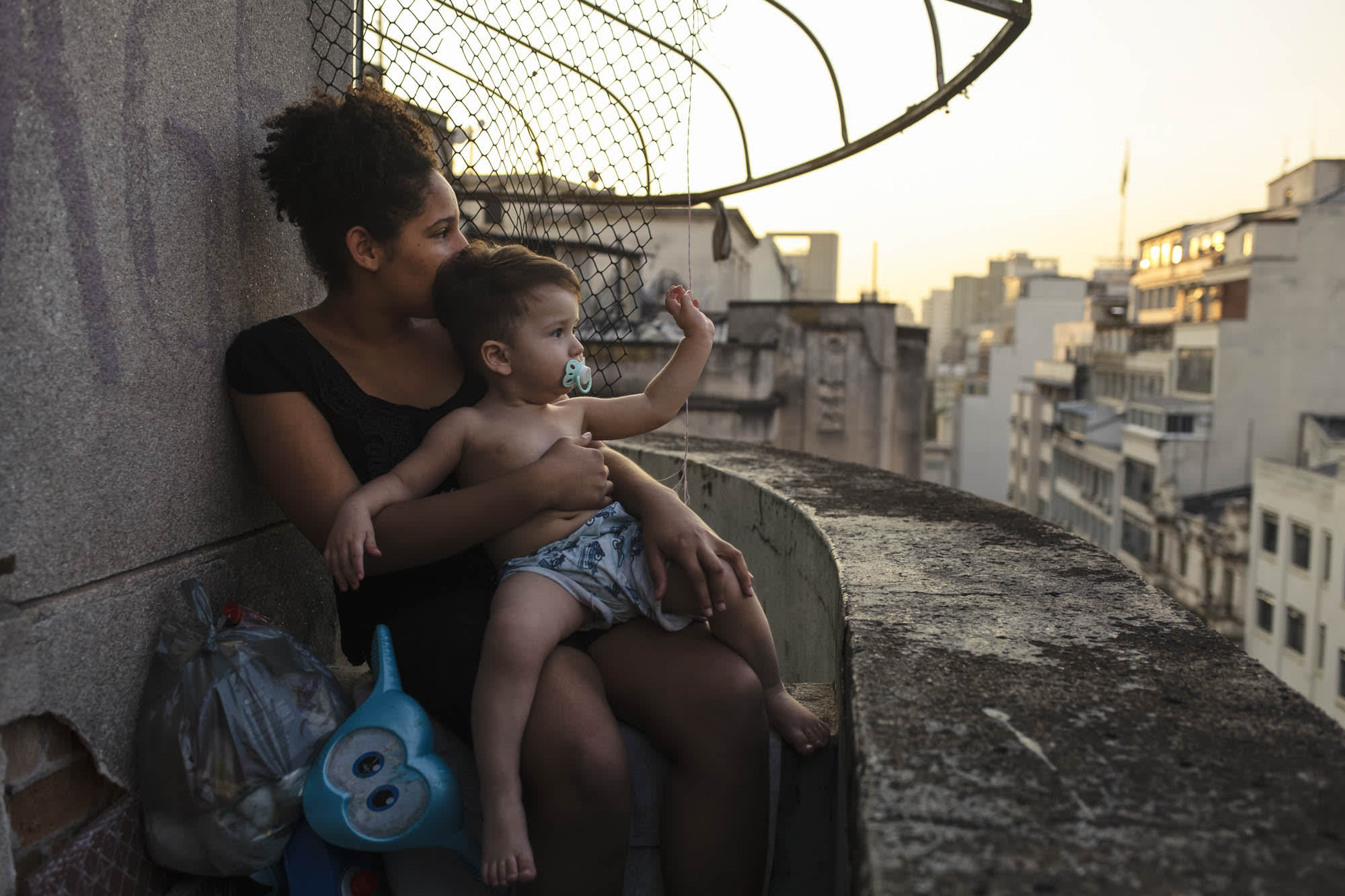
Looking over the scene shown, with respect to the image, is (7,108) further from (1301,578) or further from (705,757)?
(1301,578)

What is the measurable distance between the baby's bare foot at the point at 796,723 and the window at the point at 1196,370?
115 ft

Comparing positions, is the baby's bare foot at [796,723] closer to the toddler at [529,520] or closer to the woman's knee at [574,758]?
the toddler at [529,520]

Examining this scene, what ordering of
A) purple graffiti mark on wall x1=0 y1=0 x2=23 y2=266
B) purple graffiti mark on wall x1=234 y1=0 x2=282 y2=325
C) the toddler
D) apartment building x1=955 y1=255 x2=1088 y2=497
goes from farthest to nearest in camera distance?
apartment building x1=955 y1=255 x2=1088 y2=497
purple graffiti mark on wall x1=234 y1=0 x2=282 y2=325
the toddler
purple graffiti mark on wall x1=0 y1=0 x2=23 y2=266

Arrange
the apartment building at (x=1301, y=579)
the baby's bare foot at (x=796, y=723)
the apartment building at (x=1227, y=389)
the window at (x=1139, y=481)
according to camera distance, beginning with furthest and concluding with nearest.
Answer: the window at (x=1139, y=481) → the apartment building at (x=1227, y=389) → the apartment building at (x=1301, y=579) → the baby's bare foot at (x=796, y=723)

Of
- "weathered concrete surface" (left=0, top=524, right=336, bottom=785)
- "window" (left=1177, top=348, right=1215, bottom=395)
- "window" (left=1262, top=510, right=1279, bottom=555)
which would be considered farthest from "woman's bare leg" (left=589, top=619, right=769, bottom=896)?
"window" (left=1177, top=348, right=1215, bottom=395)

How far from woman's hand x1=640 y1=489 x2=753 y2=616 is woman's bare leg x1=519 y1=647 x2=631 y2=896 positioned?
12.6 inches

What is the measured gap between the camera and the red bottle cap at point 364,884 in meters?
1.96

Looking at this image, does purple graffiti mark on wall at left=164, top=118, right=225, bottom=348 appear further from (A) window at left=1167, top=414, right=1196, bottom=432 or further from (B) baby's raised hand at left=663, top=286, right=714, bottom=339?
(A) window at left=1167, top=414, right=1196, bottom=432

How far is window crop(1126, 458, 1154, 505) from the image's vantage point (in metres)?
33.3

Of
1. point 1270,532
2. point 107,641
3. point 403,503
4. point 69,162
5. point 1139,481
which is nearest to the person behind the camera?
point 69,162

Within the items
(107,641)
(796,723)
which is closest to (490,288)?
(107,641)

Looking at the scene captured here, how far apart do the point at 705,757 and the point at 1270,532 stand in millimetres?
25923

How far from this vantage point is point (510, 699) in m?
1.87

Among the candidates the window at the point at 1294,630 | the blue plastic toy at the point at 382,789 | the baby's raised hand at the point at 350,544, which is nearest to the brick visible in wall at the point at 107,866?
the blue plastic toy at the point at 382,789
